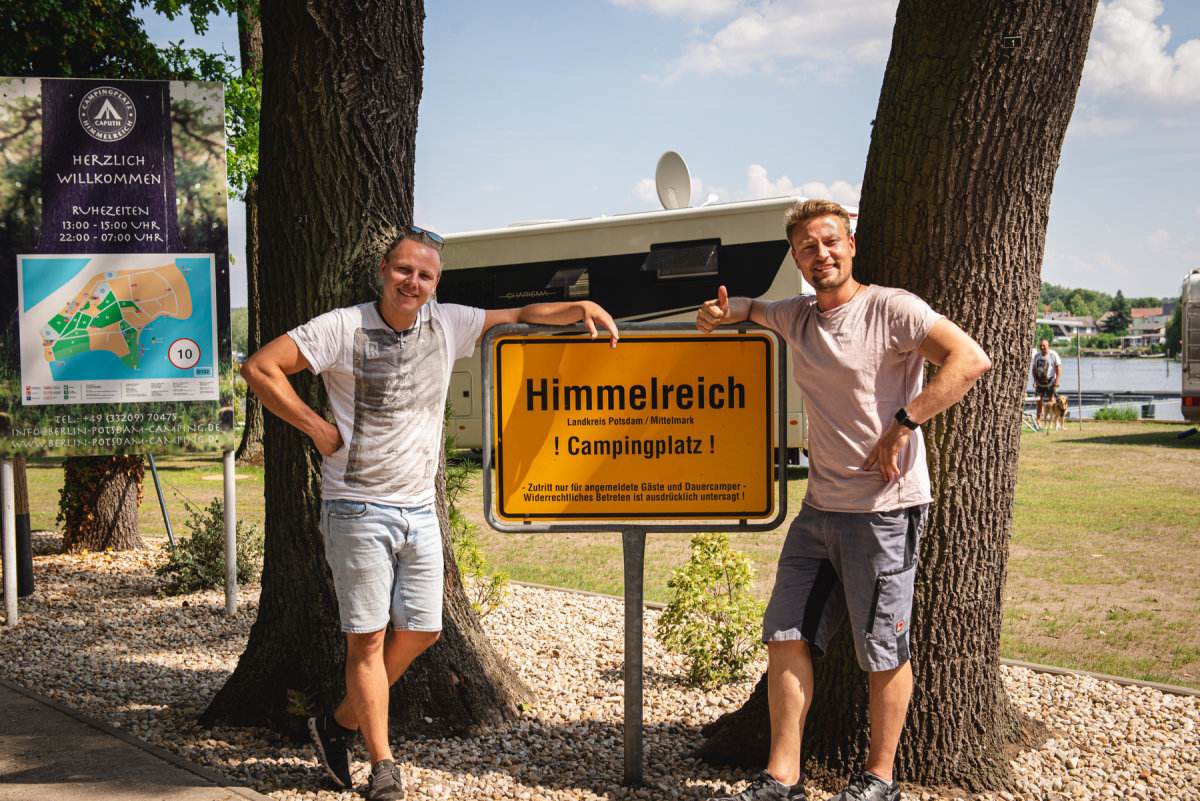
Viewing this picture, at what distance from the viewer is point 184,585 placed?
6.82 m

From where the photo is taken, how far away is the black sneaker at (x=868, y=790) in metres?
2.95

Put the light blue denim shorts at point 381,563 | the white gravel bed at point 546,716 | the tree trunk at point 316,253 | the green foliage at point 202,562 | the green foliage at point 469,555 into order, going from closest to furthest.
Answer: the light blue denim shorts at point 381,563 → the white gravel bed at point 546,716 → the tree trunk at point 316,253 → the green foliage at point 469,555 → the green foliage at point 202,562

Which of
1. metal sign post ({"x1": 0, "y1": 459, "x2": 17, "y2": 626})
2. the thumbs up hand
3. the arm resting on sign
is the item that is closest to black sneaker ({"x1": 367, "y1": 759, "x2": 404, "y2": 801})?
the arm resting on sign

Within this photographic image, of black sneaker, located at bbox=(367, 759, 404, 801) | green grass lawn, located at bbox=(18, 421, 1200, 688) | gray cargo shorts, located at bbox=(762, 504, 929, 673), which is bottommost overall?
green grass lawn, located at bbox=(18, 421, 1200, 688)

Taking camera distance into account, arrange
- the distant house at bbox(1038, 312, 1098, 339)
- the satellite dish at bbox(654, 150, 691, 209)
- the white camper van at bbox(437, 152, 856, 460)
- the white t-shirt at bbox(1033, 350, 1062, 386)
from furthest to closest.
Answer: the distant house at bbox(1038, 312, 1098, 339)
the white t-shirt at bbox(1033, 350, 1062, 386)
the satellite dish at bbox(654, 150, 691, 209)
the white camper van at bbox(437, 152, 856, 460)

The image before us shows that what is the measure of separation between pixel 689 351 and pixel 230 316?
3.82 metres

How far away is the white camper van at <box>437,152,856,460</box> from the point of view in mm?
12047

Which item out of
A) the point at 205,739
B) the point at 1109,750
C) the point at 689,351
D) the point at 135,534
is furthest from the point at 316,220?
the point at 135,534

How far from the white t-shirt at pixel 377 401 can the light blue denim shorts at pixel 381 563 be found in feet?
0.17

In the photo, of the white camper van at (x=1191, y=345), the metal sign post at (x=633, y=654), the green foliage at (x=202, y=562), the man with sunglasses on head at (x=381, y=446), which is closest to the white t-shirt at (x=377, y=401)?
the man with sunglasses on head at (x=381, y=446)

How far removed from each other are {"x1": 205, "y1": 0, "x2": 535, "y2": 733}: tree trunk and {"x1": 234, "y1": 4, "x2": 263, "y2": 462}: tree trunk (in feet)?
30.2

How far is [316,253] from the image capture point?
3992mm

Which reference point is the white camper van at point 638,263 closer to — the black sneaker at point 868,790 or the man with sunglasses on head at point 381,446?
the man with sunglasses on head at point 381,446

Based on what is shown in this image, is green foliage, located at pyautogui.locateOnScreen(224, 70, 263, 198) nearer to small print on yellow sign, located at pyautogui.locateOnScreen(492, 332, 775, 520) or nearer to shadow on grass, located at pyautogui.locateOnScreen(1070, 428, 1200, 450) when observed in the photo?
small print on yellow sign, located at pyautogui.locateOnScreen(492, 332, 775, 520)
